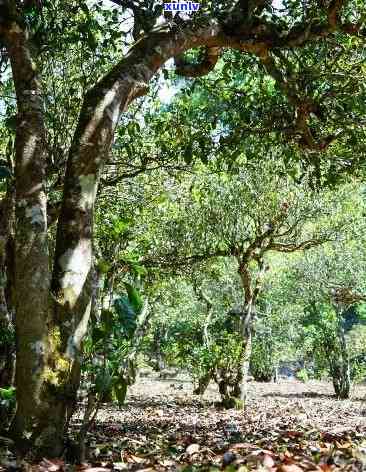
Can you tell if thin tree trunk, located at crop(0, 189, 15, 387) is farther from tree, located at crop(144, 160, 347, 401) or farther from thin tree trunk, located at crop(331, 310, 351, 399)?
thin tree trunk, located at crop(331, 310, 351, 399)

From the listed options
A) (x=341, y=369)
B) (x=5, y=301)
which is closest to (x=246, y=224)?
(x=5, y=301)

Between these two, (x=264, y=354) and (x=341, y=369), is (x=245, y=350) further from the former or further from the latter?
(x=264, y=354)

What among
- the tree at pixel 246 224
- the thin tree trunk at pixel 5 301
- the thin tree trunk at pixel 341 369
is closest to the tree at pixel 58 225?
the thin tree trunk at pixel 5 301

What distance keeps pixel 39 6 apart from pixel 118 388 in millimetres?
4466

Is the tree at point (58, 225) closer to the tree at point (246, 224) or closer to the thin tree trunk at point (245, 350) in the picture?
the tree at point (246, 224)

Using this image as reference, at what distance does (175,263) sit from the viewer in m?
16.1

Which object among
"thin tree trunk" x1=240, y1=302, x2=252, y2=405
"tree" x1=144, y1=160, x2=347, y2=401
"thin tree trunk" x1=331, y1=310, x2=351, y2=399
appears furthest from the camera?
"thin tree trunk" x1=331, y1=310, x2=351, y2=399

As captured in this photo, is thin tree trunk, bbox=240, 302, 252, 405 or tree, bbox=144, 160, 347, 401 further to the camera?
thin tree trunk, bbox=240, 302, 252, 405

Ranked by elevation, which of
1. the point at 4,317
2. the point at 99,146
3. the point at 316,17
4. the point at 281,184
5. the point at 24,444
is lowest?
the point at 24,444

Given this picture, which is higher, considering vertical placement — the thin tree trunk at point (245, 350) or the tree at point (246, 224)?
the tree at point (246, 224)

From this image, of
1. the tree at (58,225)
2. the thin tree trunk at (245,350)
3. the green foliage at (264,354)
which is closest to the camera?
the tree at (58,225)

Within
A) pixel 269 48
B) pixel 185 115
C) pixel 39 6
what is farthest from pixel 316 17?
pixel 185 115

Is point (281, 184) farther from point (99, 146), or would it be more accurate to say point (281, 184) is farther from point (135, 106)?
point (99, 146)

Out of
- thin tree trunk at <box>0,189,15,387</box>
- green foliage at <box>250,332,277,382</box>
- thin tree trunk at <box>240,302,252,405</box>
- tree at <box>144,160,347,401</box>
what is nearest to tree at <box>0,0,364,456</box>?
thin tree trunk at <box>0,189,15,387</box>
